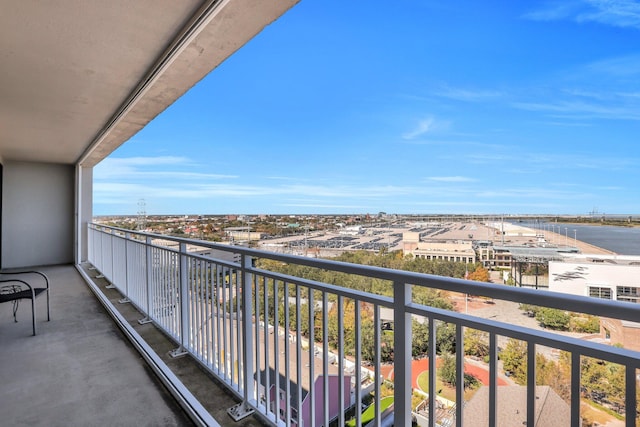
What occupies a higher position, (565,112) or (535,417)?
(565,112)

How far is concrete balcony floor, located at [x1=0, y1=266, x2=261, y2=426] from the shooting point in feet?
6.55

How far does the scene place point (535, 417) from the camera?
2.74ft

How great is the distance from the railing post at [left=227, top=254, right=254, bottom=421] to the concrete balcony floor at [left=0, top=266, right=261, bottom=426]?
6cm

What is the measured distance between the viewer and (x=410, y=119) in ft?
53.0

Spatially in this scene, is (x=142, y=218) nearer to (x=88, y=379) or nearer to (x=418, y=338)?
(x=88, y=379)

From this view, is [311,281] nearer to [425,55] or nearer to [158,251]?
[158,251]

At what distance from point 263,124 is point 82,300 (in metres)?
16.5

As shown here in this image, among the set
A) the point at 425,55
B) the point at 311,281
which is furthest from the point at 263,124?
the point at 311,281

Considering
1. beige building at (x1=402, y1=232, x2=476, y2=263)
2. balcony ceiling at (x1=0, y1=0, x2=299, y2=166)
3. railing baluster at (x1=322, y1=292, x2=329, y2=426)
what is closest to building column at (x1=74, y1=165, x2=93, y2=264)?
balcony ceiling at (x1=0, y1=0, x2=299, y2=166)

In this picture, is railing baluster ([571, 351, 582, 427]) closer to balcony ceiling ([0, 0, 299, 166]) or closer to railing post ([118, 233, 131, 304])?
balcony ceiling ([0, 0, 299, 166])

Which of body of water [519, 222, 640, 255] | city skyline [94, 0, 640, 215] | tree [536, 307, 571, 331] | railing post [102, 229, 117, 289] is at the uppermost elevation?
city skyline [94, 0, 640, 215]

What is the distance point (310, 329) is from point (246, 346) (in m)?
0.67

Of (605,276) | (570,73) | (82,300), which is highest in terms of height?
(570,73)

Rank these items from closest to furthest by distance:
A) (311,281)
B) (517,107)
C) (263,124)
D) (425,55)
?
(311,281)
(517,107)
(425,55)
(263,124)
